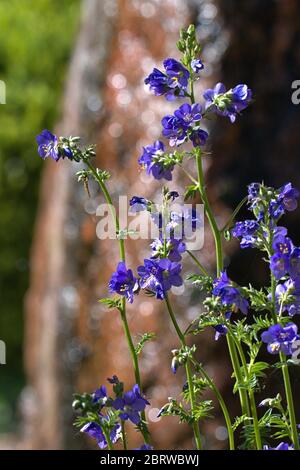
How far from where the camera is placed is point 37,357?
5184 millimetres

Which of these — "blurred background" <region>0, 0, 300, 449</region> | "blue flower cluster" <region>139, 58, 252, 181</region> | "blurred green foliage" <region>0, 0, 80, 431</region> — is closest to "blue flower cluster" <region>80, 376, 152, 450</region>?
"blue flower cluster" <region>139, 58, 252, 181</region>

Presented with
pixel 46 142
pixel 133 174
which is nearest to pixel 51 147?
pixel 46 142

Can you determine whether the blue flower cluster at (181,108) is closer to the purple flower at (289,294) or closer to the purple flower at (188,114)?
the purple flower at (188,114)

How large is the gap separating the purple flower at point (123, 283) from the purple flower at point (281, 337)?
269 mm

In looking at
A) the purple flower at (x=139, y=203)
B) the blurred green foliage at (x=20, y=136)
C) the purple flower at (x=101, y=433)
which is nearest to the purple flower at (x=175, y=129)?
the purple flower at (x=139, y=203)

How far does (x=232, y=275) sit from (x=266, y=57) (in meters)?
0.90

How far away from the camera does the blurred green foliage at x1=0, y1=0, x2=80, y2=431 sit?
7.58 meters

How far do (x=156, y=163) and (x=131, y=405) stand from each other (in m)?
0.43

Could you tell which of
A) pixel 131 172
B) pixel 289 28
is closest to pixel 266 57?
pixel 289 28

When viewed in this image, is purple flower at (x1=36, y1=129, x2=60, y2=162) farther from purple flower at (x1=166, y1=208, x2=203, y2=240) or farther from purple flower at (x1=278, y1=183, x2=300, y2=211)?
purple flower at (x1=278, y1=183, x2=300, y2=211)

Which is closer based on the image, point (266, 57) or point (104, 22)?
point (266, 57)

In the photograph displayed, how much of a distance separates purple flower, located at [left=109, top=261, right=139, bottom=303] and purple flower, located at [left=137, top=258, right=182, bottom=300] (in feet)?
0.11
